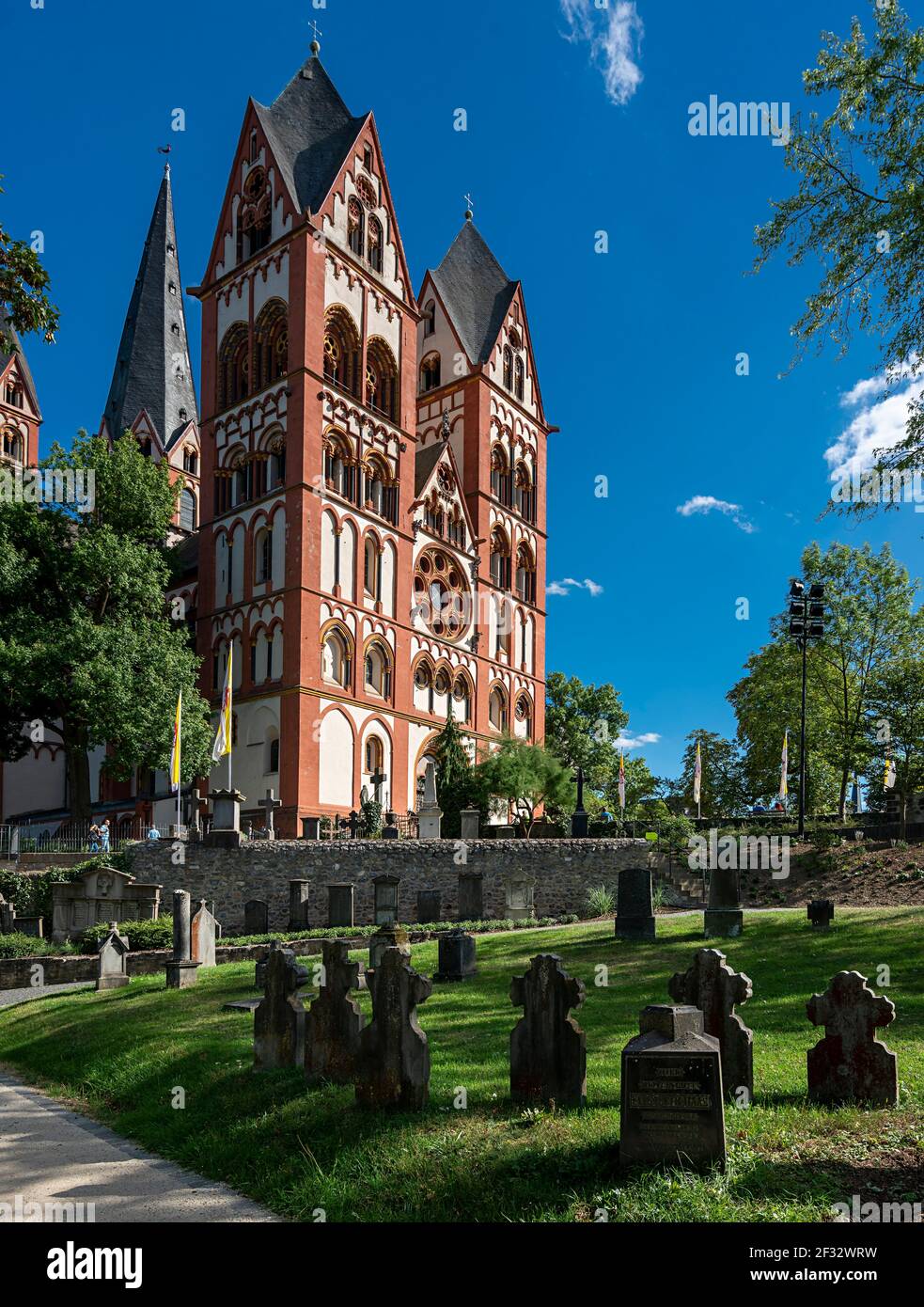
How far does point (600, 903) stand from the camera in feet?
85.9

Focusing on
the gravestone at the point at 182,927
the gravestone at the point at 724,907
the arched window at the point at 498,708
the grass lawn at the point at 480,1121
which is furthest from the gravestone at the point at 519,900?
the arched window at the point at 498,708

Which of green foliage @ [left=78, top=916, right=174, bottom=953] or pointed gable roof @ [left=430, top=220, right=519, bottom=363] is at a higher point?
pointed gable roof @ [left=430, top=220, right=519, bottom=363]

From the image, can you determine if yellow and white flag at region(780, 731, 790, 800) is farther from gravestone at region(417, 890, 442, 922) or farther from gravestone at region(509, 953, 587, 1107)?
gravestone at region(509, 953, 587, 1107)

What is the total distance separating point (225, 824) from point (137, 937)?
24.0 ft

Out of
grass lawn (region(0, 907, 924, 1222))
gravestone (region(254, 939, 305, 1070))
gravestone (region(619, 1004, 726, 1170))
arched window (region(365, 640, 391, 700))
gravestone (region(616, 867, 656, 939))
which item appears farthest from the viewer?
arched window (region(365, 640, 391, 700))

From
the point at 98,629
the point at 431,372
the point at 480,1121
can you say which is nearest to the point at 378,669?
the point at 98,629

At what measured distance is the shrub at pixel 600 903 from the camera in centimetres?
2593

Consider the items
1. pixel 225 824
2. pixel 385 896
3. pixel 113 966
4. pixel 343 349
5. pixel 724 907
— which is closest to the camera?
pixel 113 966

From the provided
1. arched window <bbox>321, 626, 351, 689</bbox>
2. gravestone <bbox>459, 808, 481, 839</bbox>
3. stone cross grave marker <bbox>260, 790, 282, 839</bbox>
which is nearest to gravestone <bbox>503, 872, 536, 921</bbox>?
gravestone <bbox>459, 808, 481, 839</bbox>

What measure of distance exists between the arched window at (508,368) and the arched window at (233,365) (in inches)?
613

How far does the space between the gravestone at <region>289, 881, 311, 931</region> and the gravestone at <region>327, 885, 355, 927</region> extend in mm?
690

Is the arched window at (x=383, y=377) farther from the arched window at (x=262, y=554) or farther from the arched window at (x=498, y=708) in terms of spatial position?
the arched window at (x=498, y=708)

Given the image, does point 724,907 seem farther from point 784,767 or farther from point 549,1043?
point 784,767

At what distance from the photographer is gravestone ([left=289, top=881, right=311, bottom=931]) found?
84.5ft
